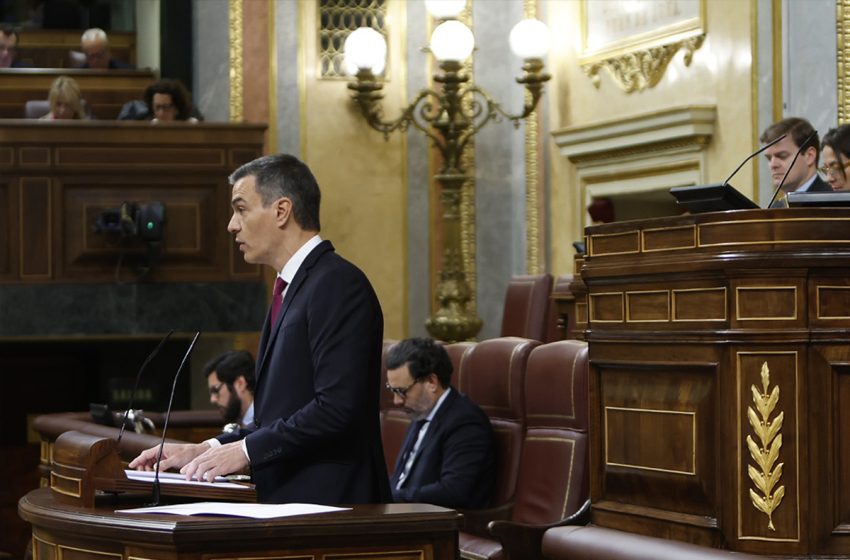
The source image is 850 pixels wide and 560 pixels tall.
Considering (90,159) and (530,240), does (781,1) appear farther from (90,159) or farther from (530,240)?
(90,159)

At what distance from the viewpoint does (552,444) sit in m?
5.00

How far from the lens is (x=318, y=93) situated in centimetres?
1009

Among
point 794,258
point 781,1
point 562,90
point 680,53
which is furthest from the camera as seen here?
point 562,90

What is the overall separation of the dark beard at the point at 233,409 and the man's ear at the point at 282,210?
9.77 ft

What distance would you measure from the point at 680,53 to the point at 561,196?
151cm

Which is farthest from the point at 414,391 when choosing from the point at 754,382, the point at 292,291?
the point at 292,291

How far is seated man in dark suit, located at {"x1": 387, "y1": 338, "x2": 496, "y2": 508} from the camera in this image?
5.22m

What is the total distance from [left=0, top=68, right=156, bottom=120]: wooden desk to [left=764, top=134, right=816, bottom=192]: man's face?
20.3ft

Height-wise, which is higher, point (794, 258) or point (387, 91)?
point (387, 91)

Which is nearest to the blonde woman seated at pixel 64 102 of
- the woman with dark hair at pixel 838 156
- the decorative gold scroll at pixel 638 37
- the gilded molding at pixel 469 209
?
the gilded molding at pixel 469 209

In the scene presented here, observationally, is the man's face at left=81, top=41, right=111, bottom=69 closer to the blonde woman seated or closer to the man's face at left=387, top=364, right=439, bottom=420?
the blonde woman seated

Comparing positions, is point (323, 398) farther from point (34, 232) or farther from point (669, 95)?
point (34, 232)

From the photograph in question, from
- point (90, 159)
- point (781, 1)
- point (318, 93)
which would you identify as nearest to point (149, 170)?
point (90, 159)

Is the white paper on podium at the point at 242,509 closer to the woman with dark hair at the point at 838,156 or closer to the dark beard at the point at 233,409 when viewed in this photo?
the woman with dark hair at the point at 838,156
